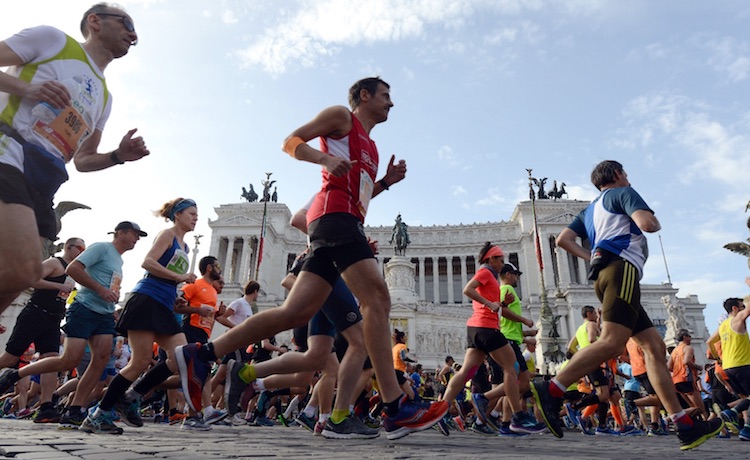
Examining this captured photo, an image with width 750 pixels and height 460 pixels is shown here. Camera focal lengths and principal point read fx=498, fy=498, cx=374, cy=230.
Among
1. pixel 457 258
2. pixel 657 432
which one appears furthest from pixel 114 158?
pixel 457 258

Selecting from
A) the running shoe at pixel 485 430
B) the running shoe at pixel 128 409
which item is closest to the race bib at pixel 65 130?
the running shoe at pixel 128 409

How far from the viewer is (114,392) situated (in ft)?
15.0

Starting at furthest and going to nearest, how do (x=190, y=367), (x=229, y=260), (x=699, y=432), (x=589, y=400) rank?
(x=229, y=260) → (x=589, y=400) → (x=699, y=432) → (x=190, y=367)

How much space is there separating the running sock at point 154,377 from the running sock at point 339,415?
1.50 meters

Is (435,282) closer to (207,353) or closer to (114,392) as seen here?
(114,392)

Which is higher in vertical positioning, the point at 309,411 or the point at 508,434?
the point at 309,411

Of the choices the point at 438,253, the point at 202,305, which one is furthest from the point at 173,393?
the point at 438,253

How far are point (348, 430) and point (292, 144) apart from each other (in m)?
2.27

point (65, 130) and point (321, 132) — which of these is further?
point (321, 132)

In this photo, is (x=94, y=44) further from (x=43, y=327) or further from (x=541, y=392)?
(x=43, y=327)

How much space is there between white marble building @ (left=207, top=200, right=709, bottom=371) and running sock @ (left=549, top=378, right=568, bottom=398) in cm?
3729

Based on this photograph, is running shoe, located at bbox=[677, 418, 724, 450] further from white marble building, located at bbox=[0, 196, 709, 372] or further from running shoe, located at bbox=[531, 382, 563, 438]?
white marble building, located at bbox=[0, 196, 709, 372]

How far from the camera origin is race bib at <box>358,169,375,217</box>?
12.6 feet

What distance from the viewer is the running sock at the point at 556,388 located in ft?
13.4
